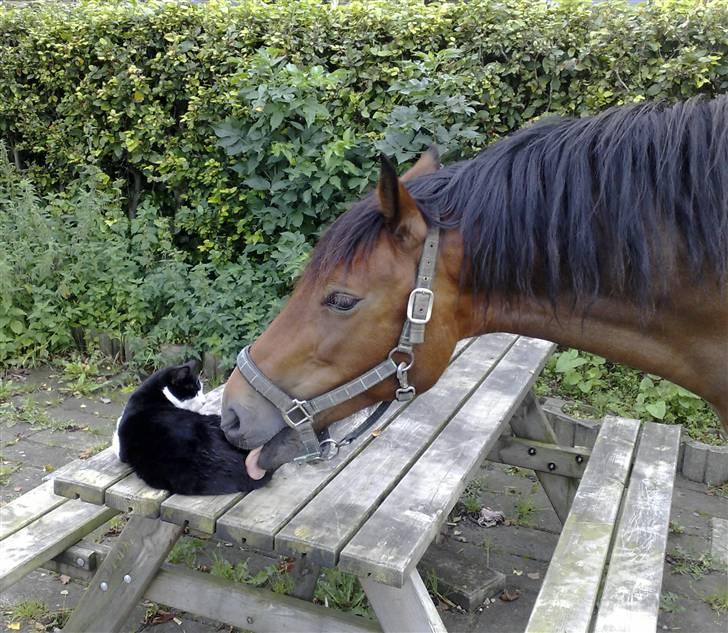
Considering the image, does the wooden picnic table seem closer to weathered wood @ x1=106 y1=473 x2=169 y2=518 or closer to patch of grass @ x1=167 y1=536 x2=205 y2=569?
weathered wood @ x1=106 y1=473 x2=169 y2=518

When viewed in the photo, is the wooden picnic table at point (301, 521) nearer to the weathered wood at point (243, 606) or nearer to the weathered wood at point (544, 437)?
the weathered wood at point (243, 606)

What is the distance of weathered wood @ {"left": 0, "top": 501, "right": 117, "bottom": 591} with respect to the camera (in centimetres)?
199

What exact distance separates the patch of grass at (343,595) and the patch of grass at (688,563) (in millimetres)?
1390

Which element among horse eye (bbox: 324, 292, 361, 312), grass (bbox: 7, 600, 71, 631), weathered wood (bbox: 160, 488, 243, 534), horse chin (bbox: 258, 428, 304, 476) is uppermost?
horse eye (bbox: 324, 292, 361, 312)

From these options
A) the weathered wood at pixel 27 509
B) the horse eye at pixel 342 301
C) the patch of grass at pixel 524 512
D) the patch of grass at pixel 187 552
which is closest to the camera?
the horse eye at pixel 342 301

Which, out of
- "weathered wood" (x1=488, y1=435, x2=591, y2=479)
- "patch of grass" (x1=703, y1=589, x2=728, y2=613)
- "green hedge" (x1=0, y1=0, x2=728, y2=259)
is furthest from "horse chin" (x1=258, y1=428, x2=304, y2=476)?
"green hedge" (x1=0, y1=0, x2=728, y2=259)

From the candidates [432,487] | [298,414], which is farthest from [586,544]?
[298,414]

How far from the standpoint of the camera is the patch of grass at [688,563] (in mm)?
3051

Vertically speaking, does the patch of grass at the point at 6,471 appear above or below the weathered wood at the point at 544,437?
below

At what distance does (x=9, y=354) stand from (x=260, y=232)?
197 cm

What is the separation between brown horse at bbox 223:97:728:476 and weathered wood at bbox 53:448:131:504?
42cm

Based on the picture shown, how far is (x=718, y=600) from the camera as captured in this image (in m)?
2.86

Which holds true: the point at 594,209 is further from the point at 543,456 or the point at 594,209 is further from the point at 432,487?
the point at 543,456

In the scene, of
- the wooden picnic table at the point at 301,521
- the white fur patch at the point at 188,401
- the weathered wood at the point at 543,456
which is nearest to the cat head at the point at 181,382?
the white fur patch at the point at 188,401
